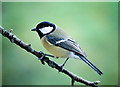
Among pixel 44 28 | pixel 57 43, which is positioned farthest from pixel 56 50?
pixel 44 28

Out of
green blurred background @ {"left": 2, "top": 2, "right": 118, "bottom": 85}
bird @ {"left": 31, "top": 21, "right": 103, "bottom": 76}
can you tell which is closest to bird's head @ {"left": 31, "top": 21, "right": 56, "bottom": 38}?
bird @ {"left": 31, "top": 21, "right": 103, "bottom": 76}

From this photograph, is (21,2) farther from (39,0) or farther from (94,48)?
(94,48)

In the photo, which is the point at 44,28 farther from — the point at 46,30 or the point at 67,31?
the point at 67,31

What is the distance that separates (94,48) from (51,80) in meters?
0.38

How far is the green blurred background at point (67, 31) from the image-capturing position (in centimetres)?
123

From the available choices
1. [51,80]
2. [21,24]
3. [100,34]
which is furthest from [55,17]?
[51,80]

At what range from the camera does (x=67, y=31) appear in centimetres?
122

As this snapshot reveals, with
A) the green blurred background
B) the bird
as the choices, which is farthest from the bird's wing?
the green blurred background

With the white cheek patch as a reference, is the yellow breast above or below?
below

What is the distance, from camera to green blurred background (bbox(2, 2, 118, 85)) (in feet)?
4.03

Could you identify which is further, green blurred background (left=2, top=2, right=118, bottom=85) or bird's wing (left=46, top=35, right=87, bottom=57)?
green blurred background (left=2, top=2, right=118, bottom=85)

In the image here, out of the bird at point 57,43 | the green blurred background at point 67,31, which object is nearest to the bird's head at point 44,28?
the bird at point 57,43

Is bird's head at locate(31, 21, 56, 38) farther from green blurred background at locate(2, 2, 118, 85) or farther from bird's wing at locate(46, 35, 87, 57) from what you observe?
green blurred background at locate(2, 2, 118, 85)

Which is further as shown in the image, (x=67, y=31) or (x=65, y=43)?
(x=67, y=31)
